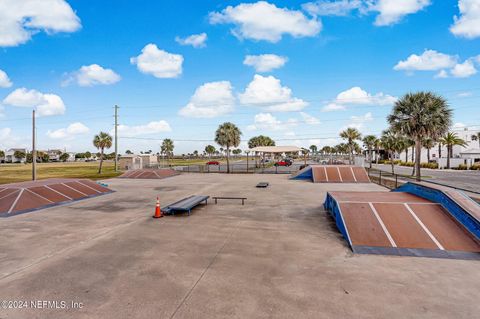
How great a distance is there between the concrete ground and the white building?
5513cm

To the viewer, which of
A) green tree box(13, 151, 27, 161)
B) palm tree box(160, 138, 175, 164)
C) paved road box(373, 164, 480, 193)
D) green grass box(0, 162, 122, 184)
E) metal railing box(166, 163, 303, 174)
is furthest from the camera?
green tree box(13, 151, 27, 161)

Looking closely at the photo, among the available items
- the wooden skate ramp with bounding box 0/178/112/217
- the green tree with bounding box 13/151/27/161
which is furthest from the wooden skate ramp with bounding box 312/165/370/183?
the green tree with bounding box 13/151/27/161

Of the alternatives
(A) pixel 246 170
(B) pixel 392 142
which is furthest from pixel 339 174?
(B) pixel 392 142

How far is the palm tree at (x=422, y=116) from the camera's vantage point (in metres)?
22.0

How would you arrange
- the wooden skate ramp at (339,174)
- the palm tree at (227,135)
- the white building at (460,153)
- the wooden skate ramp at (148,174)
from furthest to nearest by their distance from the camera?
the white building at (460,153), the palm tree at (227,135), the wooden skate ramp at (148,174), the wooden skate ramp at (339,174)

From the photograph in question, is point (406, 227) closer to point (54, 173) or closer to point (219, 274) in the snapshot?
point (219, 274)

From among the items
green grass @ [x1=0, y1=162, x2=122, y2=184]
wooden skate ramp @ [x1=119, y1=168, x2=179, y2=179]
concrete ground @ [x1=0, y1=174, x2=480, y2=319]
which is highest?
wooden skate ramp @ [x1=119, y1=168, x2=179, y2=179]

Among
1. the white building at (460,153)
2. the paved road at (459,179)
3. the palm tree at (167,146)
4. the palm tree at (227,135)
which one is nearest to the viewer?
the paved road at (459,179)

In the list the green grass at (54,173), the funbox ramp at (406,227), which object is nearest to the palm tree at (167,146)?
the green grass at (54,173)

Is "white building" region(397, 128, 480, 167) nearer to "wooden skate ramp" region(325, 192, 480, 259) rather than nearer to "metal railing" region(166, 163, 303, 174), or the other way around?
"metal railing" region(166, 163, 303, 174)

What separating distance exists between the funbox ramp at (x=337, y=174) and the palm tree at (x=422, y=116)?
469 cm

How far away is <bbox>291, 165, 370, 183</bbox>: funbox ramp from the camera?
25.1 m

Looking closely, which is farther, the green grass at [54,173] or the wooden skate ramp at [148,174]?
the green grass at [54,173]

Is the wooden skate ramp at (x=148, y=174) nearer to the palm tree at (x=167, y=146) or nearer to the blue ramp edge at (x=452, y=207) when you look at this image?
the blue ramp edge at (x=452, y=207)
